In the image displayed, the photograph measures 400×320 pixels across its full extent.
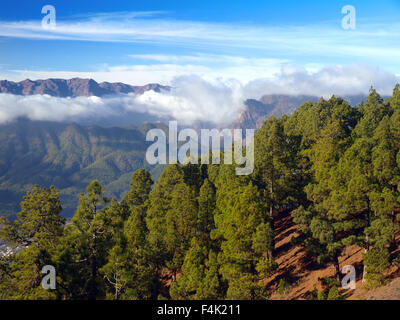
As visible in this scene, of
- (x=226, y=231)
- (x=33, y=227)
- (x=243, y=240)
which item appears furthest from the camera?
(x=226, y=231)

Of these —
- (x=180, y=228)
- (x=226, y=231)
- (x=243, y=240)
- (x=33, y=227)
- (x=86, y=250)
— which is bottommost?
(x=180, y=228)

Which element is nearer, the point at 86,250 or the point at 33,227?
the point at 86,250

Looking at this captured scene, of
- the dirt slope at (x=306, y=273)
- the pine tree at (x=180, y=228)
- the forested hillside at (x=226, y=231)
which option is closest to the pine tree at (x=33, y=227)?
the forested hillside at (x=226, y=231)

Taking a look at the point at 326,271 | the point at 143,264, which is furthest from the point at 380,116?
the point at 143,264

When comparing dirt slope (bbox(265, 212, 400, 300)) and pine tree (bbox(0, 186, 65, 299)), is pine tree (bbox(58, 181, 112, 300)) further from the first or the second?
dirt slope (bbox(265, 212, 400, 300))

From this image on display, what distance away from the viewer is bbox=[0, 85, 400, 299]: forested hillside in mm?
28391

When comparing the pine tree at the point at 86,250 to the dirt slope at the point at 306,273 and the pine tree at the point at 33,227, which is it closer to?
the pine tree at the point at 33,227

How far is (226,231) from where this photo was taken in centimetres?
3638

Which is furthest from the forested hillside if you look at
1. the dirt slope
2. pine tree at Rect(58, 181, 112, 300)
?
the dirt slope

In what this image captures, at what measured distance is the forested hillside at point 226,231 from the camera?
28391mm

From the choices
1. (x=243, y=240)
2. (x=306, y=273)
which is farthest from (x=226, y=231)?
(x=306, y=273)

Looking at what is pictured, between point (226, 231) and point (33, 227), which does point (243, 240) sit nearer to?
point (226, 231)

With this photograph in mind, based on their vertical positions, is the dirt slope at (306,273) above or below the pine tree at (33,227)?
below
